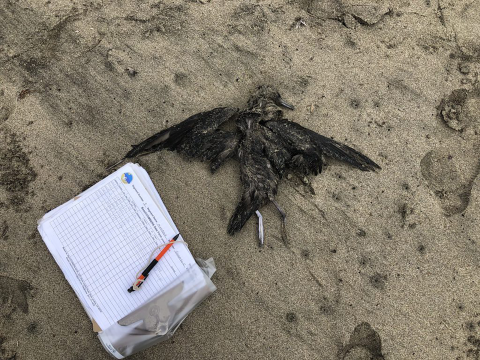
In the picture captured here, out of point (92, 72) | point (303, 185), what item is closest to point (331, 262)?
point (303, 185)

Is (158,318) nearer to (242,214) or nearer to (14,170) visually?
(242,214)

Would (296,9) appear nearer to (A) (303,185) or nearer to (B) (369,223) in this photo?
(A) (303,185)

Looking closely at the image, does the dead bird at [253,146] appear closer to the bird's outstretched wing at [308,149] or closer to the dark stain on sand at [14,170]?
the bird's outstretched wing at [308,149]

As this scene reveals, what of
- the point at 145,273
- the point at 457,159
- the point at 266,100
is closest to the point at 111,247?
the point at 145,273

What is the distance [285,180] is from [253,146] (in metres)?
0.33

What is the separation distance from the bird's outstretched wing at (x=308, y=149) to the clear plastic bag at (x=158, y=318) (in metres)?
0.99

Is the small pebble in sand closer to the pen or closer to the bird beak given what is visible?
the bird beak

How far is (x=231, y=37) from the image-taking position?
2.52 meters

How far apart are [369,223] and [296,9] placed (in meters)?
1.76

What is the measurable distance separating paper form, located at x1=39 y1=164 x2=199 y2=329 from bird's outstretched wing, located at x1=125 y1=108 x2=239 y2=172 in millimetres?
233

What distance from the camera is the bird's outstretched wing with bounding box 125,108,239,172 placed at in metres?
2.23

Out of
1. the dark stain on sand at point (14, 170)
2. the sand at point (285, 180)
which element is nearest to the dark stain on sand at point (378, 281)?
the sand at point (285, 180)

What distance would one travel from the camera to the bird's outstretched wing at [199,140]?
223cm

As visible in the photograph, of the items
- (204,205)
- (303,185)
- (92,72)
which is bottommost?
(204,205)
